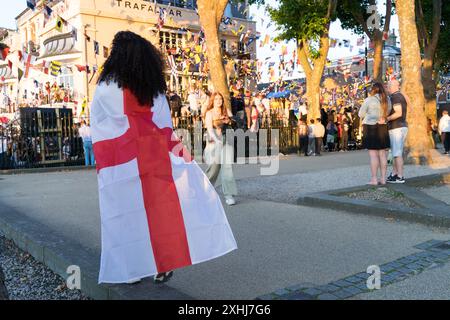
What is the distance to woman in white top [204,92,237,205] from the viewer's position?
702 centimetres

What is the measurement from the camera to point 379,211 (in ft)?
19.7

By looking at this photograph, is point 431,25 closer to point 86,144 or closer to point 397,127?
point 86,144

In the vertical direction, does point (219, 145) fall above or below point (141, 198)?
above

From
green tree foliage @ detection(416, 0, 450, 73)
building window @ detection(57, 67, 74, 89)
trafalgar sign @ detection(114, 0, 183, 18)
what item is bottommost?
building window @ detection(57, 67, 74, 89)

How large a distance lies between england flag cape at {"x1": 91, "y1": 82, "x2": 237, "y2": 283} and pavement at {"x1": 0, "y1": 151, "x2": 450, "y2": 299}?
0.89 feet

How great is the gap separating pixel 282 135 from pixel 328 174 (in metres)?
9.84

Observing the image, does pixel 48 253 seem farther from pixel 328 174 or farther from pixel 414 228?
pixel 328 174

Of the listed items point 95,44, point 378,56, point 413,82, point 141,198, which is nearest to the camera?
point 141,198

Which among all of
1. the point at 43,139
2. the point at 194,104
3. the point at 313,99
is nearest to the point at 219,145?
the point at 43,139

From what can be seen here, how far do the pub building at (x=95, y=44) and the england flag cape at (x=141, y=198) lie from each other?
78.6 ft

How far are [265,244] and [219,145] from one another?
2586mm

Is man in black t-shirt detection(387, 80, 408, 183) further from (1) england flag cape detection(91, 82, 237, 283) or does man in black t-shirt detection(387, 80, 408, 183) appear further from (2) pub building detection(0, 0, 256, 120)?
(2) pub building detection(0, 0, 256, 120)

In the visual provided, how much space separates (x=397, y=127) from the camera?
8352 millimetres

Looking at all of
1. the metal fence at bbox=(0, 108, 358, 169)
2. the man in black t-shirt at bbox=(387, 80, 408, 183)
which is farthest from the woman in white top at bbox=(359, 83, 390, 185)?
the metal fence at bbox=(0, 108, 358, 169)
